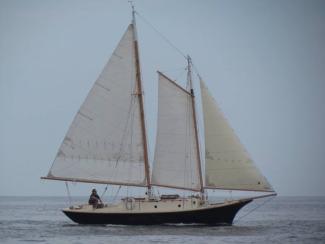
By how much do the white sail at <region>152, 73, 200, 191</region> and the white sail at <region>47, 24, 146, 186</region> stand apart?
7.94 ft

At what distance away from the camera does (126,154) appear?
65250mm

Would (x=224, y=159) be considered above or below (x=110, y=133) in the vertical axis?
below

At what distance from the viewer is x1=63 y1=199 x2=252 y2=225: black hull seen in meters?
61.9

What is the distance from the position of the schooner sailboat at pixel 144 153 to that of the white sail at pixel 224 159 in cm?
8

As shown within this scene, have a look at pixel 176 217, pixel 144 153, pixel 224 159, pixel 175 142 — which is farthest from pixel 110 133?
pixel 224 159

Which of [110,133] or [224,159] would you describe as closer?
[224,159]

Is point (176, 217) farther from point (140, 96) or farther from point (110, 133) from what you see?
point (140, 96)

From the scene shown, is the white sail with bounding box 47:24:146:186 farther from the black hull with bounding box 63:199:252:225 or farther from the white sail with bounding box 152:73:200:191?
the black hull with bounding box 63:199:252:225

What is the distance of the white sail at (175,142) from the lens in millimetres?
63031

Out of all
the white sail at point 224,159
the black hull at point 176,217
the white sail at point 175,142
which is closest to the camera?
the white sail at point 224,159

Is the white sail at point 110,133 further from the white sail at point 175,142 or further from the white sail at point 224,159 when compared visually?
the white sail at point 224,159

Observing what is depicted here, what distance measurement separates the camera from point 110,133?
65.4 metres

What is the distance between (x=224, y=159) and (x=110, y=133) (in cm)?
1045

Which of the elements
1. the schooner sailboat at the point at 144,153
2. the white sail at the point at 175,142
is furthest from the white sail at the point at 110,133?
the white sail at the point at 175,142
